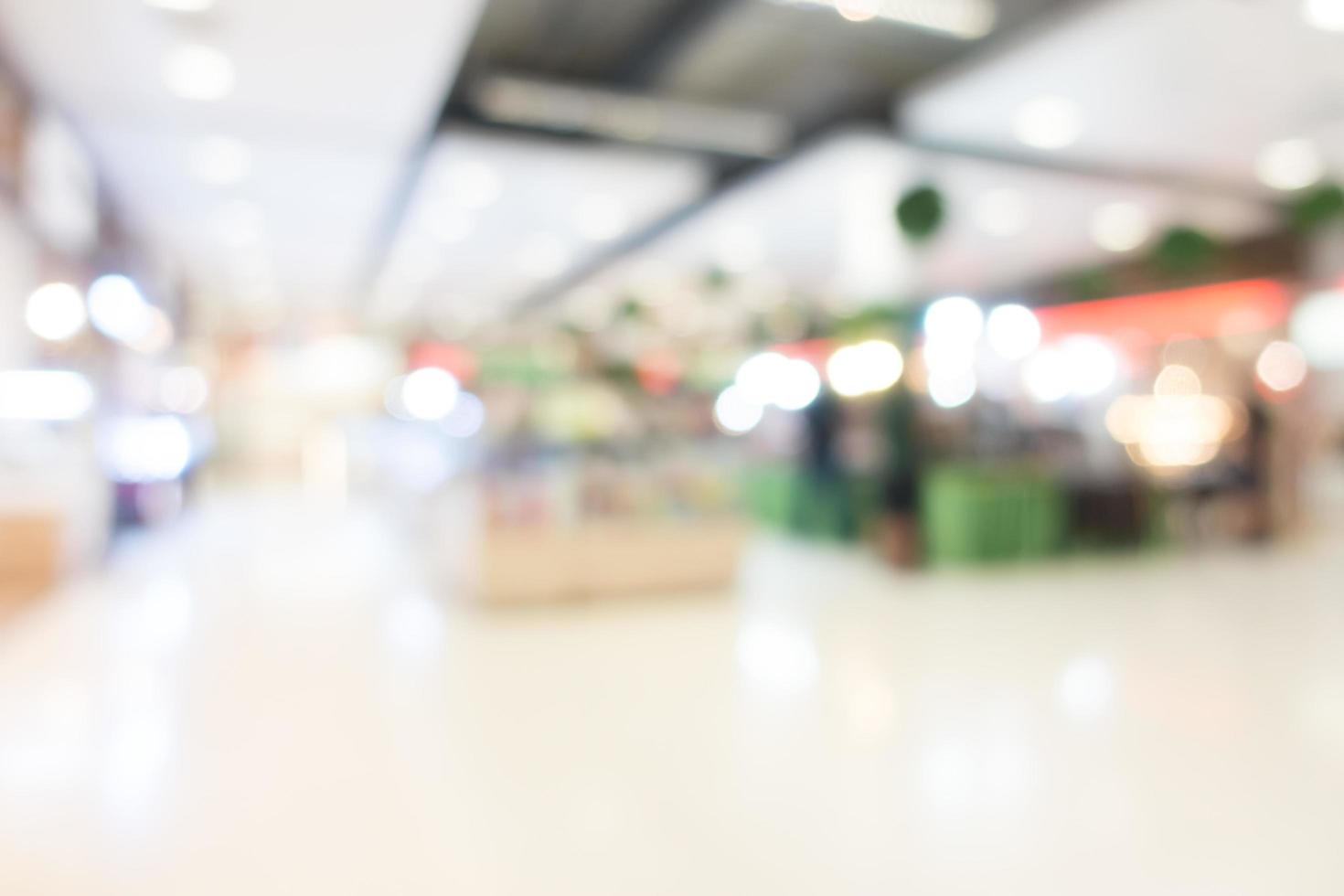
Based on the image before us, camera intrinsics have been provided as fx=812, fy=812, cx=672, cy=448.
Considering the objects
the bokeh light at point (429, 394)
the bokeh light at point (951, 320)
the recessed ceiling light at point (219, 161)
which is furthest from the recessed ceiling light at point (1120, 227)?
the recessed ceiling light at point (219, 161)

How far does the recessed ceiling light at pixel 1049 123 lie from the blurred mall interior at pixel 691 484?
7 cm

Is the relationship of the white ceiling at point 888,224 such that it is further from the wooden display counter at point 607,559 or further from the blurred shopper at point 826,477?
the wooden display counter at point 607,559

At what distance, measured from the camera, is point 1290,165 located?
8750mm

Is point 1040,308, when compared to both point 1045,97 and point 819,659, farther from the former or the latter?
point 819,659

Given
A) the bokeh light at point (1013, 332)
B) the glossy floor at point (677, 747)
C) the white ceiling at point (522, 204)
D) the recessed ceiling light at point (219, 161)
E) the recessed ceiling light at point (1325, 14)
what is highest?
the white ceiling at point (522, 204)

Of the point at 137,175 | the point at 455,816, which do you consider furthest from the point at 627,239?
the point at 455,816

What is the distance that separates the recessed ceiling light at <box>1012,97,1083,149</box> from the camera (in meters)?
7.13

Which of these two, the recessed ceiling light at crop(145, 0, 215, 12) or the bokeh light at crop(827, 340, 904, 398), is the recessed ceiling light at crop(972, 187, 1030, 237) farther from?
the recessed ceiling light at crop(145, 0, 215, 12)

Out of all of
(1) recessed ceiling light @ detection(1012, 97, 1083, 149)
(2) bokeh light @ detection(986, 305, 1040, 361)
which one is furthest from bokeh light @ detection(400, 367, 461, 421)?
(2) bokeh light @ detection(986, 305, 1040, 361)

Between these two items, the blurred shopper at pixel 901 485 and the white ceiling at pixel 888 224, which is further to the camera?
the white ceiling at pixel 888 224

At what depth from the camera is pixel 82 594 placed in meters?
5.82

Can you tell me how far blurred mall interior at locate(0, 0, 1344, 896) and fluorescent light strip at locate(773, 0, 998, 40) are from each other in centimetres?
4

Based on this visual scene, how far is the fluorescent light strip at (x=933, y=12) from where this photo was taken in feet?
17.7

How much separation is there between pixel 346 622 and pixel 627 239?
8.54 meters
